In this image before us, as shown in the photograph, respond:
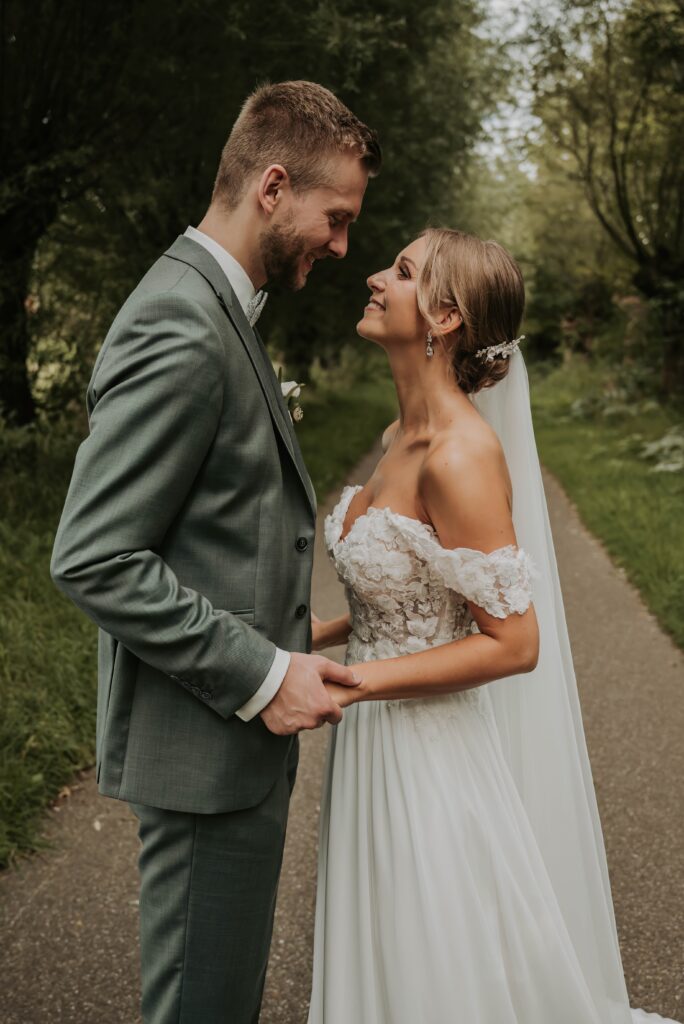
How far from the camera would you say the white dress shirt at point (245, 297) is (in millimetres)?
1800

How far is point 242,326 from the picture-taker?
189cm

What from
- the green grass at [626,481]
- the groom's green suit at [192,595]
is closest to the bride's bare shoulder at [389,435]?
the groom's green suit at [192,595]

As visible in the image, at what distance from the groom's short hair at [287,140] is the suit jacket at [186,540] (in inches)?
9.5

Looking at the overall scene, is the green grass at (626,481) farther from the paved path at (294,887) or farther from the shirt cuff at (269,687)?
the shirt cuff at (269,687)

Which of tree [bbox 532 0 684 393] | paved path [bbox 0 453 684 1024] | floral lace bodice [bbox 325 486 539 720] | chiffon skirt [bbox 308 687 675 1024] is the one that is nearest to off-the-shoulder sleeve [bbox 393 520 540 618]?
floral lace bodice [bbox 325 486 539 720]

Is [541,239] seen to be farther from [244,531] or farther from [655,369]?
[244,531]

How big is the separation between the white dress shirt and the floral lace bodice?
0.51 m

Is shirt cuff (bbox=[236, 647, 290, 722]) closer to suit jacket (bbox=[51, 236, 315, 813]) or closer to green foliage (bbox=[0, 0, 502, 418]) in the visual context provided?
suit jacket (bbox=[51, 236, 315, 813])

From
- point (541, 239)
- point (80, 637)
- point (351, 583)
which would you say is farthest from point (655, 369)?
point (351, 583)

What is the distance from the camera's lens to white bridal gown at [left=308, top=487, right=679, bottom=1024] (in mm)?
2160

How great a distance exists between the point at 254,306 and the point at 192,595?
0.74m

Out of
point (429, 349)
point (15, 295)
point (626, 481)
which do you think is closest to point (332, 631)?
point (429, 349)

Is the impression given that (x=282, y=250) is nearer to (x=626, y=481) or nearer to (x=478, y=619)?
(x=478, y=619)

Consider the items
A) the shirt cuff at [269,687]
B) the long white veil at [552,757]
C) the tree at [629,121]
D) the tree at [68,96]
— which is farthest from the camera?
the tree at [629,121]
